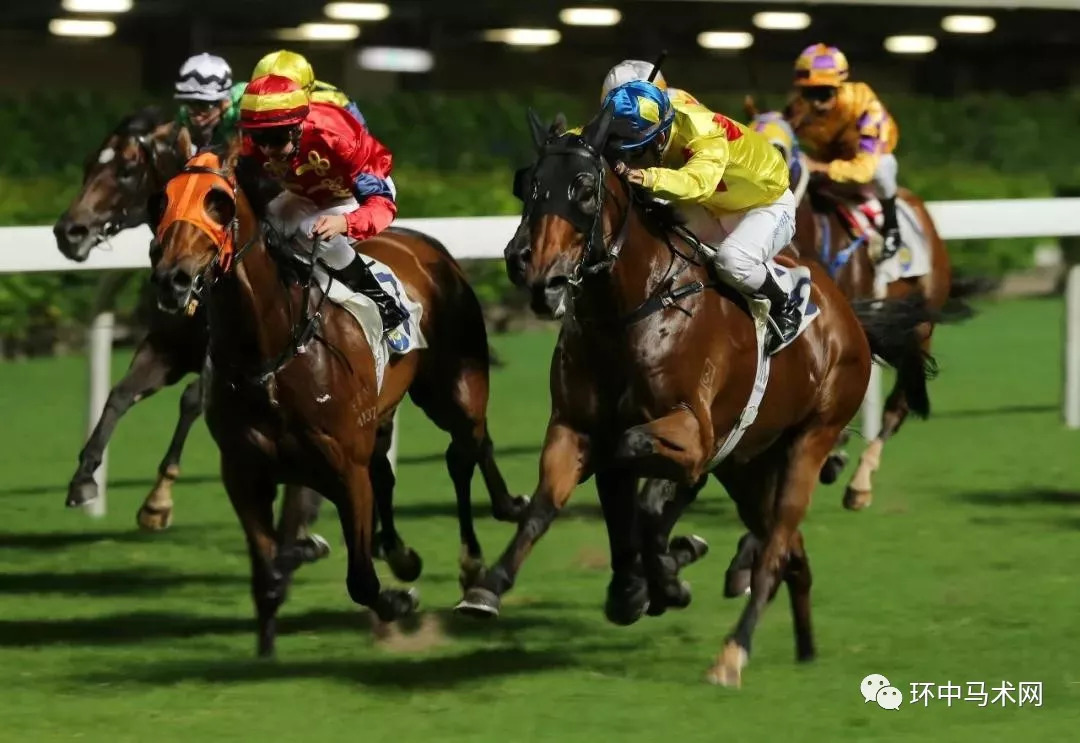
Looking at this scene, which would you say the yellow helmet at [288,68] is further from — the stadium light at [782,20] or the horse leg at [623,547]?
the stadium light at [782,20]

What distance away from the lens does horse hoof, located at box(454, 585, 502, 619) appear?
5.14 m

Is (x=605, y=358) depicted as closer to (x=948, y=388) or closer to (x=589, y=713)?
(x=589, y=713)

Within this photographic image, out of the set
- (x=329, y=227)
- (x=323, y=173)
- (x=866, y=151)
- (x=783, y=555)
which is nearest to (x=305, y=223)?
(x=323, y=173)

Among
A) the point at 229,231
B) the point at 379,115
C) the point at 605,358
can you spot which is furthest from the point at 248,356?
the point at 379,115

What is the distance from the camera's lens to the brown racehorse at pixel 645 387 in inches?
207

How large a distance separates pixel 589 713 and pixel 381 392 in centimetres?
132

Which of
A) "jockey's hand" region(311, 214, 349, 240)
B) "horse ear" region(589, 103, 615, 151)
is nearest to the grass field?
"jockey's hand" region(311, 214, 349, 240)

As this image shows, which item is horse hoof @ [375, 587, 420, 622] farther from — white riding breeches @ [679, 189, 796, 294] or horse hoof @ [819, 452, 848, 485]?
horse hoof @ [819, 452, 848, 485]

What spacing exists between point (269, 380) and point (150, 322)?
6.26ft

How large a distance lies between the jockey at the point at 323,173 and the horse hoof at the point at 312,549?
944 millimetres

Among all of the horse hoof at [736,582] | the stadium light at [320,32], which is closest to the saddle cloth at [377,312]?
the horse hoof at [736,582]

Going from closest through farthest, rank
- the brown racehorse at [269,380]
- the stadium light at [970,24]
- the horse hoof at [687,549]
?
the brown racehorse at [269,380] < the horse hoof at [687,549] < the stadium light at [970,24]

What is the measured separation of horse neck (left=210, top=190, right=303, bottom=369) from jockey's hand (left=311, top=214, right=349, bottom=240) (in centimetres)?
18

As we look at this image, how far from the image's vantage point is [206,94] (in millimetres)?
7168
